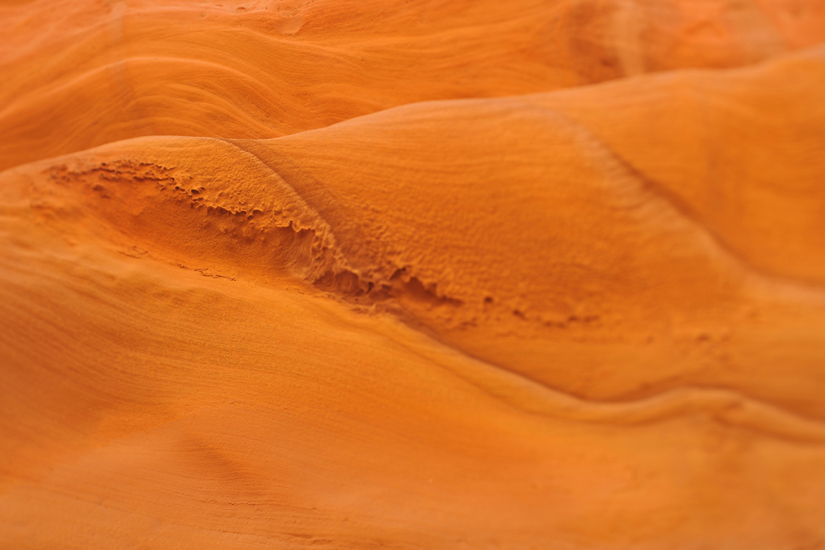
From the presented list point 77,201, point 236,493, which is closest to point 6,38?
point 77,201

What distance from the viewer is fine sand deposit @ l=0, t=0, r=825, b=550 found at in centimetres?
123

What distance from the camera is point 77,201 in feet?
6.49

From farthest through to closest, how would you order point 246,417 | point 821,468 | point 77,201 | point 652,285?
1. point 77,201
2. point 246,417
3. point 652,285
4. point 821,468

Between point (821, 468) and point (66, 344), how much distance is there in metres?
2.28

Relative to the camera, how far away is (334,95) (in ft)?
6.97

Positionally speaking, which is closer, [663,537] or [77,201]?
[663,537]

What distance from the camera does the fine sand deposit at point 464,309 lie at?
123cm

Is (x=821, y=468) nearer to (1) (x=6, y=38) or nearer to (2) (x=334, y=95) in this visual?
(2) (x=334, y=95)

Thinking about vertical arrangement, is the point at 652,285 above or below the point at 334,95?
below

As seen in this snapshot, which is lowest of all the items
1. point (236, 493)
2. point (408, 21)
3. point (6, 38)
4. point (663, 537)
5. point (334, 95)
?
point (663, 537)

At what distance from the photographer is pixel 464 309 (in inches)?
60.1

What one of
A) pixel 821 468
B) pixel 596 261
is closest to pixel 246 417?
pixel 596 261

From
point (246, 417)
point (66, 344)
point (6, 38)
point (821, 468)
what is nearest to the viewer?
point (821, 468)

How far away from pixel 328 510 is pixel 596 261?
1058mm
